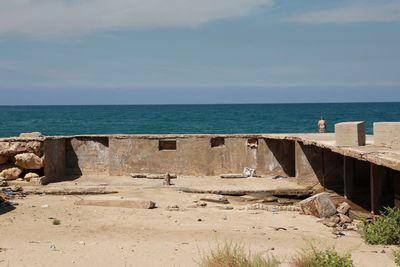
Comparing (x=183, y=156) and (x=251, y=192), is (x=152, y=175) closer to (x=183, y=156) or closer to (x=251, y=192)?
(x=183, y=156)

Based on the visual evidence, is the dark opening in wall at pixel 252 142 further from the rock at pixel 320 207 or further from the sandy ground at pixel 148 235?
the rock at pixel 320 207

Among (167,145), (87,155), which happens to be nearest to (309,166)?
(167,145)

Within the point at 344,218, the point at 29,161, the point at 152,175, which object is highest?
the point at 29,161

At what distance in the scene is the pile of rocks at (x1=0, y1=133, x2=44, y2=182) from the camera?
17.5 metres

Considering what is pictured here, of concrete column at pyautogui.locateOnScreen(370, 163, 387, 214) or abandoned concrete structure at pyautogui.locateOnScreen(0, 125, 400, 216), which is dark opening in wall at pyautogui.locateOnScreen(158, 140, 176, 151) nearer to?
abandoned concrete structure at pyautogui.locateOnScreen(0, 125, 400, 216)

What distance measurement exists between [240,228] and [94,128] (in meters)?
60.4

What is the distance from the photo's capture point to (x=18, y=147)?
17.5m

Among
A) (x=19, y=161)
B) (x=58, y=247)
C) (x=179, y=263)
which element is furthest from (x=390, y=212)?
(x=19, y=161)

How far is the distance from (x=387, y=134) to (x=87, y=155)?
10634 millimetres

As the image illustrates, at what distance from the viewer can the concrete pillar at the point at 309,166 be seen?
18.0 metres

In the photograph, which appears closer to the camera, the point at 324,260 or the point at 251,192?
the point at 324,260

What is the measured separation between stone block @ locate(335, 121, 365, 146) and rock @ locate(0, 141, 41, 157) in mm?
8995

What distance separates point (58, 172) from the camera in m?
19.2

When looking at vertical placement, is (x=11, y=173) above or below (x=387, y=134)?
below
